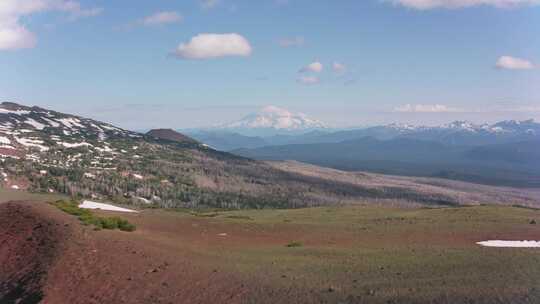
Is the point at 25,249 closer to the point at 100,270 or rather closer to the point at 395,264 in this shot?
the point at 100,270

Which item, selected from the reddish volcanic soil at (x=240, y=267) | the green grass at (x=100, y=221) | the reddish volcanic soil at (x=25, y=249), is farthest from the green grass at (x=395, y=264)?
the reddish volcanic soil at (x=25, y=249)

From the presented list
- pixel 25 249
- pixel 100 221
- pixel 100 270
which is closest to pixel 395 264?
pixel 100 270

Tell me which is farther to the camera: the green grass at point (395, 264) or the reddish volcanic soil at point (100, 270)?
the reddish volcanic soil at point (100, 270)

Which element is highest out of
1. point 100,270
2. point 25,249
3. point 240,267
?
point 25,249

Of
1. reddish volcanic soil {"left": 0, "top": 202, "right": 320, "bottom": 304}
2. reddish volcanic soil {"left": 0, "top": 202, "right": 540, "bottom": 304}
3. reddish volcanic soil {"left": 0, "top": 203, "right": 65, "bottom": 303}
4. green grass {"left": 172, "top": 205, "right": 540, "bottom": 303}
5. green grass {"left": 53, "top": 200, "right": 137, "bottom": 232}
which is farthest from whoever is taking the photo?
green grass {"left": 53, "top": 200, "right": 137, "bottom": 232}

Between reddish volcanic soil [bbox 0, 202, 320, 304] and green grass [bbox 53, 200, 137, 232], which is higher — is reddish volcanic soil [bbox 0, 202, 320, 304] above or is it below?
below

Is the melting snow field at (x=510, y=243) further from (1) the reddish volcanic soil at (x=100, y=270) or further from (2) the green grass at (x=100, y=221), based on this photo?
(2) the green grass at (x=100, y=221)

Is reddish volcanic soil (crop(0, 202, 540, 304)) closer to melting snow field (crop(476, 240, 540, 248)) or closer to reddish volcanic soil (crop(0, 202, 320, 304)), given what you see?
reddish volcanic soil (crop(0, 202, 320, 304))

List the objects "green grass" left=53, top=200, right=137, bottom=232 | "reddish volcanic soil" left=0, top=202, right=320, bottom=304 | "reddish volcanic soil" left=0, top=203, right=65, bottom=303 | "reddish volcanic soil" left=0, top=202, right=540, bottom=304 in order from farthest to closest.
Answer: "green grass" left=53, top=200, right=137, bottom=232 < "reddish volcanic soil" left=0, top=203, right=65, bottom=303 < "reddish volcanic soil" left=0, top=202, right=320, bottom=304 < "reddish volcanic soil" left=0, top=202, right=540, bottom=304

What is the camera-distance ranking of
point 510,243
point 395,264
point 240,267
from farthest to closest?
1. point 510,243
2. point 240,267
3. point 395,264

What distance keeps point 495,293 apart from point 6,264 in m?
26.6

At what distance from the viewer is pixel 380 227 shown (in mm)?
45812

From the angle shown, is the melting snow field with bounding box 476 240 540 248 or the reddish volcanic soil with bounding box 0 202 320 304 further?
the melting snow field with bounding box 476 240 540 248

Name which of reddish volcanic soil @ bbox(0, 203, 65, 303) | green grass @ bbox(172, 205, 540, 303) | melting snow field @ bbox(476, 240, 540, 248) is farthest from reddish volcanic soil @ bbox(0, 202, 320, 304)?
melting snow field @ bbox(476, 240, 540, 248)
